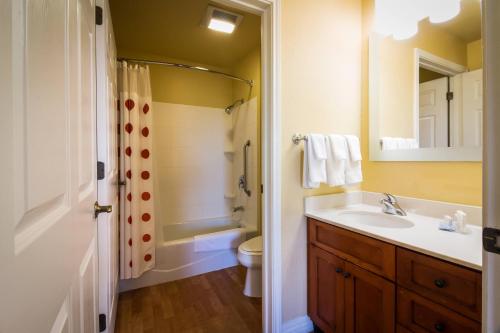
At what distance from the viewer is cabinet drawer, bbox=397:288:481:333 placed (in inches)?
32.3

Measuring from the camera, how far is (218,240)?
2.30 m

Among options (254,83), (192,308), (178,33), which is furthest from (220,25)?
(192,308)

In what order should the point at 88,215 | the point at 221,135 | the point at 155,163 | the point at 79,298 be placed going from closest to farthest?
the point at 79,298
the point at 88,215
the point at 155,163
the point at 221,135

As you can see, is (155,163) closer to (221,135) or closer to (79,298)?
(221,135)

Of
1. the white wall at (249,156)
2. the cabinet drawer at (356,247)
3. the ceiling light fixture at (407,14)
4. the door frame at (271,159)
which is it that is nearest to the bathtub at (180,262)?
the white wall at (249,156)

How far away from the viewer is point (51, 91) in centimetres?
47

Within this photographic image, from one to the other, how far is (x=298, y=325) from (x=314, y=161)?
1.08 m

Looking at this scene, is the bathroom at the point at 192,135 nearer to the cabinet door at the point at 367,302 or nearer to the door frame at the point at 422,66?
the cabinet door at the point at 367,302

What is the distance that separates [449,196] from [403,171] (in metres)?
0.29

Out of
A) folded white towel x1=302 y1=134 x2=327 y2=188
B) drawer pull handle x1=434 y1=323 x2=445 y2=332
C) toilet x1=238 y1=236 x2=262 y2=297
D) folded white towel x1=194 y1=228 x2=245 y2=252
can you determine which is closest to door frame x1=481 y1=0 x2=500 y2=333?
drawer pull handle x1=434 y1=323 x2=445 y2=332

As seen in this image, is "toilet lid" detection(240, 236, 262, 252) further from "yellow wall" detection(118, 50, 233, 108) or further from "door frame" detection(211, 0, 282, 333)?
"yellow wall" detection(118, 50, 233, 108)

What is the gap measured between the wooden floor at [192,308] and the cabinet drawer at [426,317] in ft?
3.11

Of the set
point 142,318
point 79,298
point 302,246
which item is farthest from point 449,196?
point 142,318

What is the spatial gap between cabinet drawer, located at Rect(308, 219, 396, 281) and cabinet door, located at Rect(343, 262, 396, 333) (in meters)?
0.04
